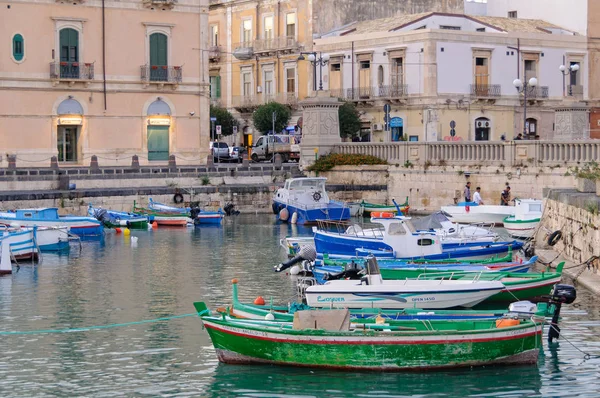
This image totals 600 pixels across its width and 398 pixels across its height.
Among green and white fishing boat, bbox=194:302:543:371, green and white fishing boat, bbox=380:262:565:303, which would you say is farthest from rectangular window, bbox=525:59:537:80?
green and white fishing boat, bbox=194:302:543:371

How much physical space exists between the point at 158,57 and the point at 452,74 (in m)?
16.3

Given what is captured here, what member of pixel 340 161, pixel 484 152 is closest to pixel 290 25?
pixel 340 161

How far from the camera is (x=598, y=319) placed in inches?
885

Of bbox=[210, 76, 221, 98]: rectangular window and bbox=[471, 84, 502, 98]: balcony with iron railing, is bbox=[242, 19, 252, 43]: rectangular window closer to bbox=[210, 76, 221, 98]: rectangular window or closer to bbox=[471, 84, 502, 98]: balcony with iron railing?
bbox=[210, 76, 221, 98]: rectangular window

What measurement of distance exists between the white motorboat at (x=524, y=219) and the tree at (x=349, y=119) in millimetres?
25220

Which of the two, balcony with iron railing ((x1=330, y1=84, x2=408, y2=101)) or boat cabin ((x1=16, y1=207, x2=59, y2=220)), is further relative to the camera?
balcony with iron railing ((x1=330, y1=84, x2=408, y2=101))

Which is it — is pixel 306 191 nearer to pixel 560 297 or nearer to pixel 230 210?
pixel 230 210

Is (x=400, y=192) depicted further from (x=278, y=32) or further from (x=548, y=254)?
(x=278, y=32)

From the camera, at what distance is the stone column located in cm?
5191

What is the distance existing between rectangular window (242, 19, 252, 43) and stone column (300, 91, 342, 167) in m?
22.9

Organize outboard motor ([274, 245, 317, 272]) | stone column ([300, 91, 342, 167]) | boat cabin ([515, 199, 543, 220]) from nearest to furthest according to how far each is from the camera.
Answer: outboard motor ([274, 245, 317, 272]), boat cabin ([515, 199, 543, 220]), stone column ([300, 91, 342, 167])

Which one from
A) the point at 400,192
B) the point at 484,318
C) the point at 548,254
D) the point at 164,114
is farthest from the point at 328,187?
the point at 484,318

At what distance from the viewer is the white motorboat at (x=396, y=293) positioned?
2130 centimetres

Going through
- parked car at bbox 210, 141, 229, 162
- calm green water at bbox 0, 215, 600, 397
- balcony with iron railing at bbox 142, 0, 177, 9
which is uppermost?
balcony with iron railing at bbox 142, 0, 177, 9
